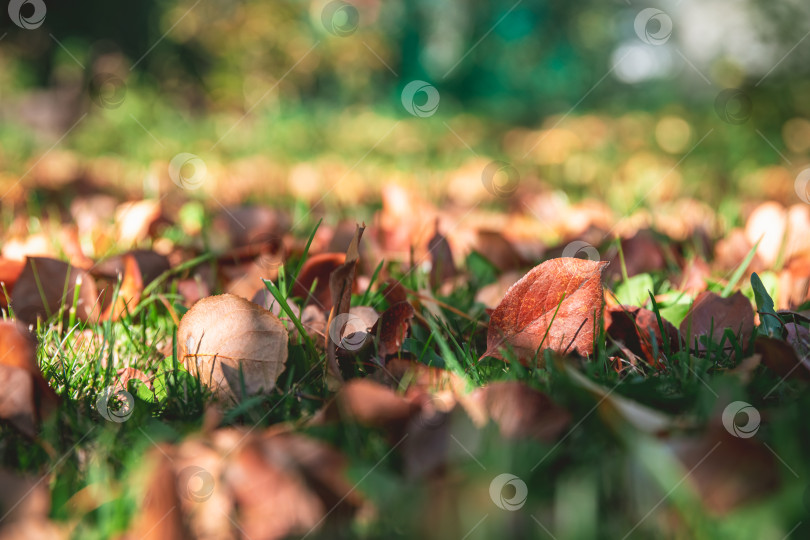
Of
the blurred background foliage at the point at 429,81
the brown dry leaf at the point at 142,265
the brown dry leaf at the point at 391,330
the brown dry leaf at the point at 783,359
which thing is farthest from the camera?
the blurred background foliage at the point at 429,81

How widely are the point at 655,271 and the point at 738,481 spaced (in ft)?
3.47

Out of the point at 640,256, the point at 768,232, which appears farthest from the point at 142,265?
the point at 768,232

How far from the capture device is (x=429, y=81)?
47.7 ft

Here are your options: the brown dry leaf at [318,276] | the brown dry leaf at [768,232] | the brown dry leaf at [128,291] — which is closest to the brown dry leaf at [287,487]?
the brown dry leaf at [318,276]

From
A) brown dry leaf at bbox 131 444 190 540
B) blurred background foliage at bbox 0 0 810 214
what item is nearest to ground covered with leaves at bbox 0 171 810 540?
brown dry leaf at bbox 131 444 190 540

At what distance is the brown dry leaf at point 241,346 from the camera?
3.46 ft

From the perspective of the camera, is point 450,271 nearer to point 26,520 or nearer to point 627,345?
point 627,345

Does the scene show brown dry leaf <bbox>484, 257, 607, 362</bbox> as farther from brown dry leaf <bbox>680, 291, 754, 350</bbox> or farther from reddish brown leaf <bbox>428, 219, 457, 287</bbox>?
reddish brown leaf <bbox>428, 219, 457, 287</bbox>

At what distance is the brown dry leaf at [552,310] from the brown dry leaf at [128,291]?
0.71m

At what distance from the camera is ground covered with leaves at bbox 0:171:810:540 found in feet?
2.31

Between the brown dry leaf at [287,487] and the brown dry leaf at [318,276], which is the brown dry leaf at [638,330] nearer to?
the brown dry leaf at [318,276]

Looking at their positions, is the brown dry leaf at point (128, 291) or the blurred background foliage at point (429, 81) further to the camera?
the blurred background foliage at point (429, 81)

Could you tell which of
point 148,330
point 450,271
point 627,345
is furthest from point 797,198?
point 148,330

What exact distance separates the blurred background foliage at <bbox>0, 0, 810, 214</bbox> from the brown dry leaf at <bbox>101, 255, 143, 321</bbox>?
201 cm
